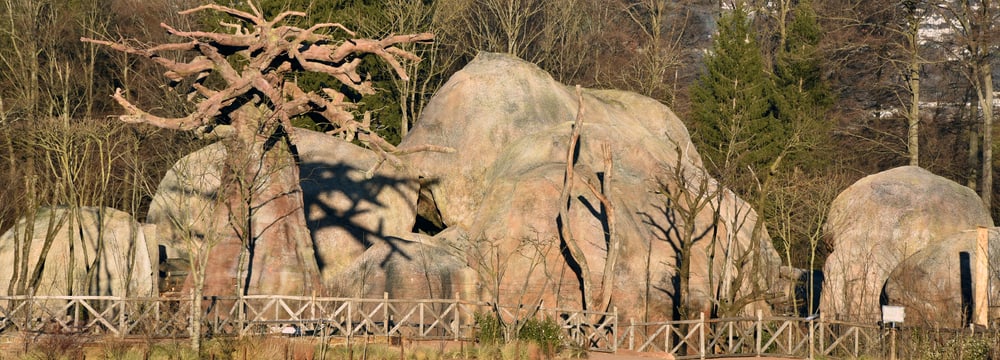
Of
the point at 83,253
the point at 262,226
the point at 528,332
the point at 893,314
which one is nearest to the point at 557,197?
the point at 262,226

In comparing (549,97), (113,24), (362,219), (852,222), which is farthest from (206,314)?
(113,24)

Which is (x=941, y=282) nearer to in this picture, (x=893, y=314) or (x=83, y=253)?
(x=893, y=314)

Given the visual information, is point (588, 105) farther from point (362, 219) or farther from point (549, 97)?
point (362, 219)

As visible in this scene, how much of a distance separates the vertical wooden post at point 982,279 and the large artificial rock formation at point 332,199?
18215 mm

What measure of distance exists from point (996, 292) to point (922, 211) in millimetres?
6325

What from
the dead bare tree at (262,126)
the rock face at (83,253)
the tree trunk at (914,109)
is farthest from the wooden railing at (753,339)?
the tree trunk at (914,109)

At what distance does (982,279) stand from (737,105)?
75.2 feet

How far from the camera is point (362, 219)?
47219mm

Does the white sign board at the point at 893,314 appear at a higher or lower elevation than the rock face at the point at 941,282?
lower

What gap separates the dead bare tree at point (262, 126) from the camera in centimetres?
3888

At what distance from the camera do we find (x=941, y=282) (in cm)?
4322

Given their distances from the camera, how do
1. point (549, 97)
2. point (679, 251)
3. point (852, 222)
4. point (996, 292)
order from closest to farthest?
point (996, 292), point (679, 251), point (852, 222), point (549, 97)

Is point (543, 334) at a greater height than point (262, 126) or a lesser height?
lesser

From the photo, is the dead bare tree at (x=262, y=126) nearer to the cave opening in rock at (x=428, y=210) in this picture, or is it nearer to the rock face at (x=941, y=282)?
the cave opening in rock at (x=428, y=210)
